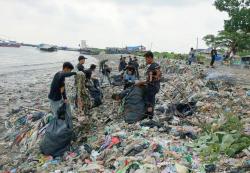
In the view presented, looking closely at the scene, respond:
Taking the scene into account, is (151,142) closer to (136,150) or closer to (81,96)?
(136,150)

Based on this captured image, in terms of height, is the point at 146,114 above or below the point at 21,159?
above

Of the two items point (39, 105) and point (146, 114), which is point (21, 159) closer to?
point (146, 114)

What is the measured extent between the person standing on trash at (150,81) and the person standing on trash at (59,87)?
1.68m

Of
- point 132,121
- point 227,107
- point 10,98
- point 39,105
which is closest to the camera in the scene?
point 132,121

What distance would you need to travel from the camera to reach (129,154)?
7.60m

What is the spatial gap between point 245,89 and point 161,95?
3.18m

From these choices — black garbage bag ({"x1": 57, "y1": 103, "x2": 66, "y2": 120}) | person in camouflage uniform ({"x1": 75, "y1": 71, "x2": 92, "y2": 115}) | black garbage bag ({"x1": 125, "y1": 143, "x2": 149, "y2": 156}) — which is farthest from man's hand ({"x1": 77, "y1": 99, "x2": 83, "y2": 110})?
black garbage bag ({"x1": 125, "y1": 143, "x2": 149, "y2": 156})

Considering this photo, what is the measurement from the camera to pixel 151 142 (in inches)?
313

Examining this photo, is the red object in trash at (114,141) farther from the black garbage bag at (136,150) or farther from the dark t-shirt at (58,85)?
the dark t-shirt at (58,85)

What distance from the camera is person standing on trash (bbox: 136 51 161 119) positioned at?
30.5ft

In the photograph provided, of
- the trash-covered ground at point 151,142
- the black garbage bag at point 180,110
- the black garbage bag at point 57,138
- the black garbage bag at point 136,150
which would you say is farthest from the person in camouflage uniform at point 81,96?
the black garbage bag at point 136,150

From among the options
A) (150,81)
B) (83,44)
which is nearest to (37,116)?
(150,81)

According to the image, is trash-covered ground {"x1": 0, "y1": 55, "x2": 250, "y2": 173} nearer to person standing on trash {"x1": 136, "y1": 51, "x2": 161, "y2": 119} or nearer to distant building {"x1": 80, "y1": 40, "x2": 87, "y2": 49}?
person standing on trash {"x1": 136, "y1": 51, "x2": 161, "y2": 119}

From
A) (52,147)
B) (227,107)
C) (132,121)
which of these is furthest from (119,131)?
(227,107)
